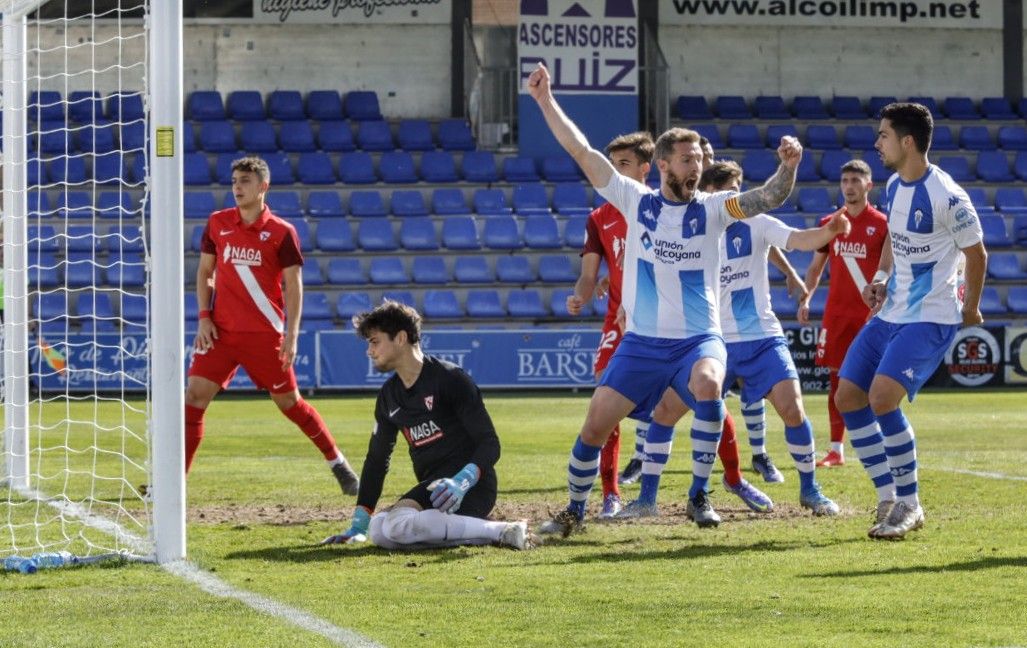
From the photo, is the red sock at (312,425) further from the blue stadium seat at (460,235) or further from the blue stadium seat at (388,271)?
the blue stadium seat at (460,235)

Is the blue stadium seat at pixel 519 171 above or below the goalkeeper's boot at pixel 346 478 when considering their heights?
above

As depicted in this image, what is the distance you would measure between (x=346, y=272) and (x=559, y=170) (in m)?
5.13

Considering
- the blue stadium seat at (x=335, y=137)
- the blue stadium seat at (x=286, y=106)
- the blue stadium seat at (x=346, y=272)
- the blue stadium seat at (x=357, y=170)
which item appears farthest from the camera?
the blue stadium seat at (x=286, y=106)

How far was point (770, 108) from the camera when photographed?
31.5 meters

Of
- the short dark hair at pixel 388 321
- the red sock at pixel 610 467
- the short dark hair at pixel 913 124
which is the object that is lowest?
the red sock at pixel 610 467

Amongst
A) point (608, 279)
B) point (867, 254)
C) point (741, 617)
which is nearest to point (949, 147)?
point (867, 254)

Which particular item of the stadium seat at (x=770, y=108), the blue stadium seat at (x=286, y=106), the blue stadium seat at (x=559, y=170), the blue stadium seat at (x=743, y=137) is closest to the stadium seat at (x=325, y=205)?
the blue stadium seat at (x=286, y=106)

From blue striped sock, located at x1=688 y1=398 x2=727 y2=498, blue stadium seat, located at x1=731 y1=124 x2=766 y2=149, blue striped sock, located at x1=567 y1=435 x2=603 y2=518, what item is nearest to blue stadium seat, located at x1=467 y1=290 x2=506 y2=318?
blue stadium seat, located at x1=731 y1=124 x2=766 y2=149

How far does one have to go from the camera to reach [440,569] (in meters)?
6.95

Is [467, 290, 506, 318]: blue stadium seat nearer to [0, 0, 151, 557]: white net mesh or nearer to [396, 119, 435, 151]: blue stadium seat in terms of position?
[396, 119, 435, 151]: blue stadium seat

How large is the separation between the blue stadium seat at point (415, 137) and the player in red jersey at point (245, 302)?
19364mm

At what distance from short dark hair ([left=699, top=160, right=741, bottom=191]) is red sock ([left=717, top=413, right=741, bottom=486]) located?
1475mm

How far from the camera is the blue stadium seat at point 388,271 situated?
86.9 ft

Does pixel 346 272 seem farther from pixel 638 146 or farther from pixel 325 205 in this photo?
pixel 638 146
